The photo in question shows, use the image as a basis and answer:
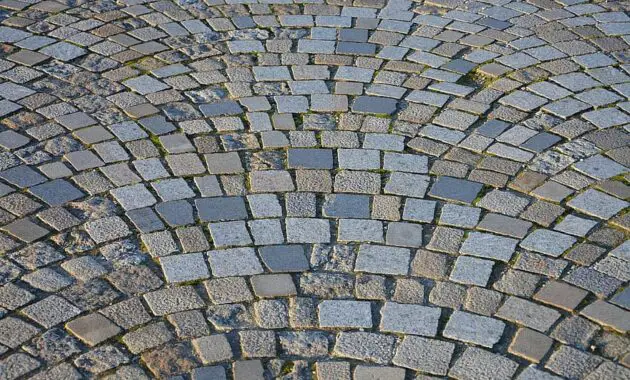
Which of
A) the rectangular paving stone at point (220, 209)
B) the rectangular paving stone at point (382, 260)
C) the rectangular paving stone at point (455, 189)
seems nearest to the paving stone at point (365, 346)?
the rectangular paving stone at point (382, 260)

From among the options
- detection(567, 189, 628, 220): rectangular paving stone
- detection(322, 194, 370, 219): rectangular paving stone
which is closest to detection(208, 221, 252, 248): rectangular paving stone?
detection(322, 194, 370, 219): rectangular paving stone

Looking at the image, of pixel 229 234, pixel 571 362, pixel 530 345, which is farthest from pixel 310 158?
pixel 571 362

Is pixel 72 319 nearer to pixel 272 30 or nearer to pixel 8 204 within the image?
pixel 8 204

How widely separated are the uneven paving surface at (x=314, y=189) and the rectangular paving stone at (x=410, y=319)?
0.01 m

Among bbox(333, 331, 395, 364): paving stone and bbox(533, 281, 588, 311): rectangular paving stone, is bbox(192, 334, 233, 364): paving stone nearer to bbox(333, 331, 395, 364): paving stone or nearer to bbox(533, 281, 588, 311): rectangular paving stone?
bbox(333, 331, 395, 364): paving stone

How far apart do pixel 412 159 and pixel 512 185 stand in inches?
21.2

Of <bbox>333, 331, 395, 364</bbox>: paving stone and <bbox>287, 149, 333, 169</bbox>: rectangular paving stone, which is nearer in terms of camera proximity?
<bbox>333, 331, 395, 364</bbox>: paving stone

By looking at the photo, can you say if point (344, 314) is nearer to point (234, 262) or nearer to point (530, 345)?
point (234, 262)

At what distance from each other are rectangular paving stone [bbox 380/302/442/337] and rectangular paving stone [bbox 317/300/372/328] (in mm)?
71

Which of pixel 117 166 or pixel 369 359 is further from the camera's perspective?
pixel 117 166

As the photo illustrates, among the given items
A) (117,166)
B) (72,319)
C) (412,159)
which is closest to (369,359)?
(72,319)

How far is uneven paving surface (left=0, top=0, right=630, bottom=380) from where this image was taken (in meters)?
3.63

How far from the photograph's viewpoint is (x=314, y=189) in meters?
4.56

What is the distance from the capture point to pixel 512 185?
4602mm
